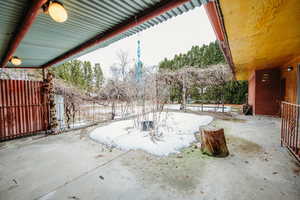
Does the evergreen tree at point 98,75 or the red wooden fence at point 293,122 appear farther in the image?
the evergreen tree at point 98,75

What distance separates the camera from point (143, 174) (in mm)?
2314

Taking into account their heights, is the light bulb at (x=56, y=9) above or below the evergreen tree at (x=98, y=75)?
below

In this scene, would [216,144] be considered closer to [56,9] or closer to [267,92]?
[56,9]

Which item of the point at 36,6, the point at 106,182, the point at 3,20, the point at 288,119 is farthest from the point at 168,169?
the point at 3,20

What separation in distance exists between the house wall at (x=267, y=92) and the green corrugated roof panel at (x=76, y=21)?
8.17 m

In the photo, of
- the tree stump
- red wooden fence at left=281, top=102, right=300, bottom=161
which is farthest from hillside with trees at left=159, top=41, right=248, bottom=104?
the tree stump

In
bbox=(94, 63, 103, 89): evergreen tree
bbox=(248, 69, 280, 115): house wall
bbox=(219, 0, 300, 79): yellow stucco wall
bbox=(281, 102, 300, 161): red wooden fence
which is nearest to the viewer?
bbox=(219, 0, 300, 79): yellow stucco wall

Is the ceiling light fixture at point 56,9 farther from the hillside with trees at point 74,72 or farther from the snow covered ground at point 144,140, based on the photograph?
the hillside with trees at point 74,72

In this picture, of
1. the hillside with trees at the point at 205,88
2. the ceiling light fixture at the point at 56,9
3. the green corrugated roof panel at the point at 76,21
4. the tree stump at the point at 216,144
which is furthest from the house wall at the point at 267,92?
the ceiling light fixture at the point at 56,9

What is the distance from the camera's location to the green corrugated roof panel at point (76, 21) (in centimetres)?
210

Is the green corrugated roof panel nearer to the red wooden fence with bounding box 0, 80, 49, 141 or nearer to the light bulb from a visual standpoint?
the light bulb

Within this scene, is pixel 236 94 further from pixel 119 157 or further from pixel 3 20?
pixel 3 20

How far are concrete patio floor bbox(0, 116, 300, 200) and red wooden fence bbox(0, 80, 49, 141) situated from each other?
1.06 m

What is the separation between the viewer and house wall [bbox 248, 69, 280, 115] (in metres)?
7.28
